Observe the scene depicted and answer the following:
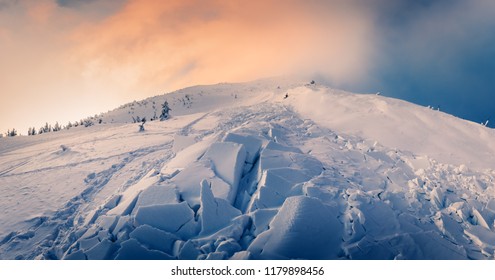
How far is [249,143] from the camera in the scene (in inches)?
361

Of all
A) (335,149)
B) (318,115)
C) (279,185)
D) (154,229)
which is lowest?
(154,229)

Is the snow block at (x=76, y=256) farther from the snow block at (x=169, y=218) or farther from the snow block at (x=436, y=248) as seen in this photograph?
the snow block at (x=436, y=248)

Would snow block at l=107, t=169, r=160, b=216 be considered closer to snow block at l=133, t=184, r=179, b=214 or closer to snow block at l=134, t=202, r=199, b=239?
snow block at l=133, t=184, r=179, b=214

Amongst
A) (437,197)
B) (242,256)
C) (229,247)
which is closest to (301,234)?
(242,256)

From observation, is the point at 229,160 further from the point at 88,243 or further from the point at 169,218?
the point at 88,243

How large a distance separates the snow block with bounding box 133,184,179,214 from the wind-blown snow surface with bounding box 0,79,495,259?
3 cm

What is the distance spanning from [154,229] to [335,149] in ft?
22.2

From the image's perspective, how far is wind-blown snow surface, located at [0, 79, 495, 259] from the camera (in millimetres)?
5961

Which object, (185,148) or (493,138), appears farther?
(493,138)

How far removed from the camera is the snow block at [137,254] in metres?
5.66

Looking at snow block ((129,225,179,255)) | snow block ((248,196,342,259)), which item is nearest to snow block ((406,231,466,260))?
snow block ((248,196,342,259))

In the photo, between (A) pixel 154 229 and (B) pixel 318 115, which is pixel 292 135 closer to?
(B) pixel 318 115

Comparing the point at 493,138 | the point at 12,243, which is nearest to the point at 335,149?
the point at 493,138

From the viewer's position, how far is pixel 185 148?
33.2 ft
